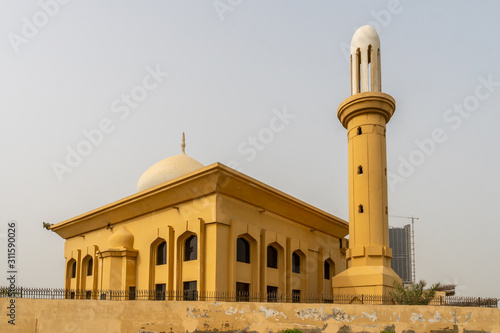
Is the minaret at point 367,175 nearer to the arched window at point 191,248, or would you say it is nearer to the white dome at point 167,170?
the arched window at point 191,248

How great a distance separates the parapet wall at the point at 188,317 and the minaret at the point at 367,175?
368 centimetres

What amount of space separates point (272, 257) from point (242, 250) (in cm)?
235

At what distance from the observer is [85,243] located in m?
26.2

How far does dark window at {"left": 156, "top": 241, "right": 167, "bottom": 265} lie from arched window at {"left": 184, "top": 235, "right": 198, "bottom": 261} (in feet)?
4.66

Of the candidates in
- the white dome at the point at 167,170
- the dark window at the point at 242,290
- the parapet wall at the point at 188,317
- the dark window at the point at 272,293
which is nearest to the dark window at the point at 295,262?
the dark window at the point at 272,293

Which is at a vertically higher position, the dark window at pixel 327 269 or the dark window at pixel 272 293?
the dark window at pixel 327 269

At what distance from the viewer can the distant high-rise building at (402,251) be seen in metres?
110

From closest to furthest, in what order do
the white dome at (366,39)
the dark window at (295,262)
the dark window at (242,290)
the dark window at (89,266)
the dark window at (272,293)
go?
the dark window at (242,290)
the dark window at (272,293)
the white dome at (366,39)
the dark window at (295,262)
the dark window at (89,266)

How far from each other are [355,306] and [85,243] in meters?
16.2

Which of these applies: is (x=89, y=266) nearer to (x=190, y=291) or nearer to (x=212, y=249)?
(x=190, y=291)

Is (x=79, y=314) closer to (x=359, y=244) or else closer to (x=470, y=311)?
(x=359, y=244)

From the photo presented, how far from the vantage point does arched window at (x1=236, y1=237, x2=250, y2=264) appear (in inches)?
782

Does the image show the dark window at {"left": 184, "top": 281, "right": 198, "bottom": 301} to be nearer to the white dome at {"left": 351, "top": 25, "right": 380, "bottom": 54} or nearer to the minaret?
the minaret

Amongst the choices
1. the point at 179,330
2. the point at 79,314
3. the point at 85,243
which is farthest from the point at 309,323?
the point at 85,243
